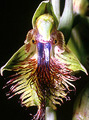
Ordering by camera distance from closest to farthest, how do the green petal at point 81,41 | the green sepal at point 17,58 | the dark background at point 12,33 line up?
the green sepal at point 17,58 → the green petal at point 81,41 → the dark background at point 12,33

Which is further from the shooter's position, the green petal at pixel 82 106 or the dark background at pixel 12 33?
the dark background at pixel 12 33

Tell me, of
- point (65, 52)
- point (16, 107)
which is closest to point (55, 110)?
A: point (65, 52)

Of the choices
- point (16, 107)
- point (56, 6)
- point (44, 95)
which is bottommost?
point (16, 107)

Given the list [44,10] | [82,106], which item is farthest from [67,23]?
[82,106]

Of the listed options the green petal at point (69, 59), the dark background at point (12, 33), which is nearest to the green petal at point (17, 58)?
the green petal at point (69, 59)

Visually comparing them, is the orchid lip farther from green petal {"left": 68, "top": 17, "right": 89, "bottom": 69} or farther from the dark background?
the dark background

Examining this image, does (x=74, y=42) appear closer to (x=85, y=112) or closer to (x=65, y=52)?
(x=65, y=52)

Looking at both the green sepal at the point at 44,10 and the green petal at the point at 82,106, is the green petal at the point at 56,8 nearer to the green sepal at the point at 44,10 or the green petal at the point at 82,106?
the green sepal at the point at 44,10
